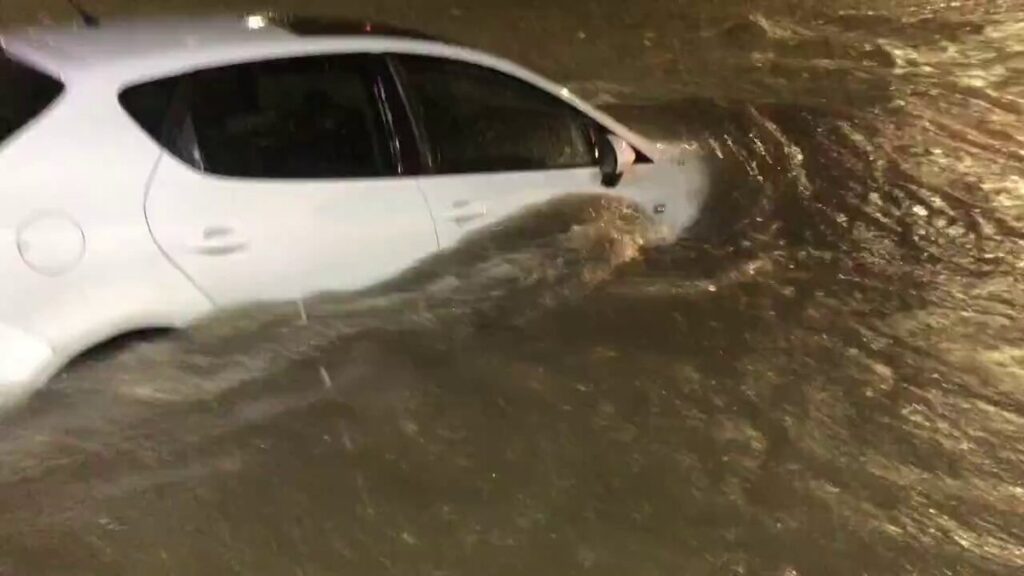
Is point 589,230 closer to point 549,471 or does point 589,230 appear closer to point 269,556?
point 549,471

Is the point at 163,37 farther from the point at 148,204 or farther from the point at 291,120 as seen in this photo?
the point at 148,204

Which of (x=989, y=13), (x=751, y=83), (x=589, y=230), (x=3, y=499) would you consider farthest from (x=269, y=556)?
(x=989, y=13)

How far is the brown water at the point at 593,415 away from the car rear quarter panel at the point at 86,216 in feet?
0.73

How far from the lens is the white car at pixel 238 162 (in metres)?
3.41

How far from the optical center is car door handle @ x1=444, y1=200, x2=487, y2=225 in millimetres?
4148

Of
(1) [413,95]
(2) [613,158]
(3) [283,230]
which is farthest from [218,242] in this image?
(2) [613,158]

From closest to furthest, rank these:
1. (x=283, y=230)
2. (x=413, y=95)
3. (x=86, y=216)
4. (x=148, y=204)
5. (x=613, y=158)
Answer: (x=86, y=216) < (x=148, y=204) < (x=283, y=230) < (x=413, y=95) < (x=613, y=158)

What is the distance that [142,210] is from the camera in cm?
353

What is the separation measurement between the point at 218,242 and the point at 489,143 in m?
1.12

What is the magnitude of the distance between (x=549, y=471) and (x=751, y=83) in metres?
4.75

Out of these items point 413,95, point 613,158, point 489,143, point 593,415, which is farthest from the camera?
point 613,158

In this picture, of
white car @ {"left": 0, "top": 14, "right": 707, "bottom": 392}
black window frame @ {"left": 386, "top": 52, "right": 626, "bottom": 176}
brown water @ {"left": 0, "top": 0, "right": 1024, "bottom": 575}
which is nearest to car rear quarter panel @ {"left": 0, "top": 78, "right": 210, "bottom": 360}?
white car @ {"left": 0, "top": 14, "right": 707, "bottom": 392}

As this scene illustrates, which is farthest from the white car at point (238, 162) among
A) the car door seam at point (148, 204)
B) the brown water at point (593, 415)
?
the brown water at point (593, 415)

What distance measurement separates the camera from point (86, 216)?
3422mm
